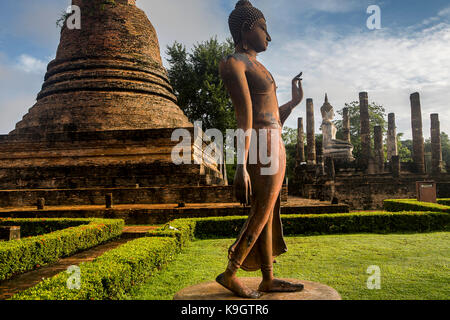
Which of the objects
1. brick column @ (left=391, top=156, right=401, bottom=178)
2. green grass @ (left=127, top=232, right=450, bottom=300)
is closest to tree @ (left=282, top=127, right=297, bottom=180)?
brick column @ (left=391, top=156, right=401, bottom=178)

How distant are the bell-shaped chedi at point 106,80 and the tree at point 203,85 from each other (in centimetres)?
687

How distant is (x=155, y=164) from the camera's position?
13.9 meters

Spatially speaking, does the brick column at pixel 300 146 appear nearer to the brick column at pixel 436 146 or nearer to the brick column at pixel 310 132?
the brick column at pixel 310 132

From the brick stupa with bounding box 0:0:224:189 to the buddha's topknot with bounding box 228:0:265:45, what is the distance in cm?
1031

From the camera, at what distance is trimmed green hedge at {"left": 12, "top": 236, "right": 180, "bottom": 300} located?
316cm

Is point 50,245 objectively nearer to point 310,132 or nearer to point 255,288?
point 255,288

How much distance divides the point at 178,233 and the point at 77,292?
11.4ft

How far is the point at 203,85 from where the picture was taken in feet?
89.7

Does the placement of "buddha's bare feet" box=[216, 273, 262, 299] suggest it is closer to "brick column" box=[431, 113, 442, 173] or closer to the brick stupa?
the brick stupa

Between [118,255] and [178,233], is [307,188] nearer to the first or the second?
[178,233]

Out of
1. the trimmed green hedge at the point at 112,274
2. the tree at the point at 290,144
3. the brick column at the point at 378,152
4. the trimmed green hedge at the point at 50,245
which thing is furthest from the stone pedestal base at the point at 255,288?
the tree at the point at 290,144

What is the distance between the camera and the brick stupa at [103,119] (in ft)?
46.1
